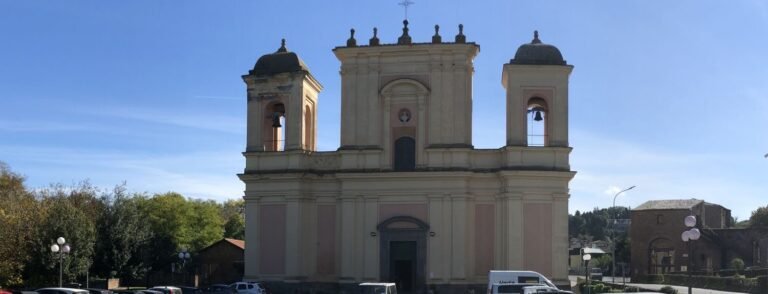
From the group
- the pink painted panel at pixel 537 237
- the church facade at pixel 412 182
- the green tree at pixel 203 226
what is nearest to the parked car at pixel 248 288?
the church facade at pixel 412 182

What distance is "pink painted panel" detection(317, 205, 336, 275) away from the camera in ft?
157

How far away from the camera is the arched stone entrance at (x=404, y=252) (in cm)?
4591

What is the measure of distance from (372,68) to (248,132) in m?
7.79

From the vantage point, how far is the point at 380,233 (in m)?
46.3

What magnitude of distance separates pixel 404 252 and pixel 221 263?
21583mm

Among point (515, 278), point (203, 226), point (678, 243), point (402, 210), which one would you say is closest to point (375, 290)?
point (515, 278)

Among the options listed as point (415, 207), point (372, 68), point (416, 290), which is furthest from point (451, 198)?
point (372, 68)

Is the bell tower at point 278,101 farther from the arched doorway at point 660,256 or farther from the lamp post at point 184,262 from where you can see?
the arched doorway at point 660,256

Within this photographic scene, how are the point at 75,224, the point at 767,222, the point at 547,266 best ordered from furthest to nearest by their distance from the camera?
the point at 767,222, the point at 75,224, the point at 547,266

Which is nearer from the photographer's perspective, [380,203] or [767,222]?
[380,203]

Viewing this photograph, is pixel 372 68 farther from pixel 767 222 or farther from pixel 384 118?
pixel 767 222

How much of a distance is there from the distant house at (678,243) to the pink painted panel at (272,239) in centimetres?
4049

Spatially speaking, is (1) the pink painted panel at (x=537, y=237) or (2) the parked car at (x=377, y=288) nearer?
(2) the parked car at (x=377, y=288)

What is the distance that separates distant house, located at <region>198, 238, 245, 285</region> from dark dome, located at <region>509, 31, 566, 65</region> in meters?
26.7
